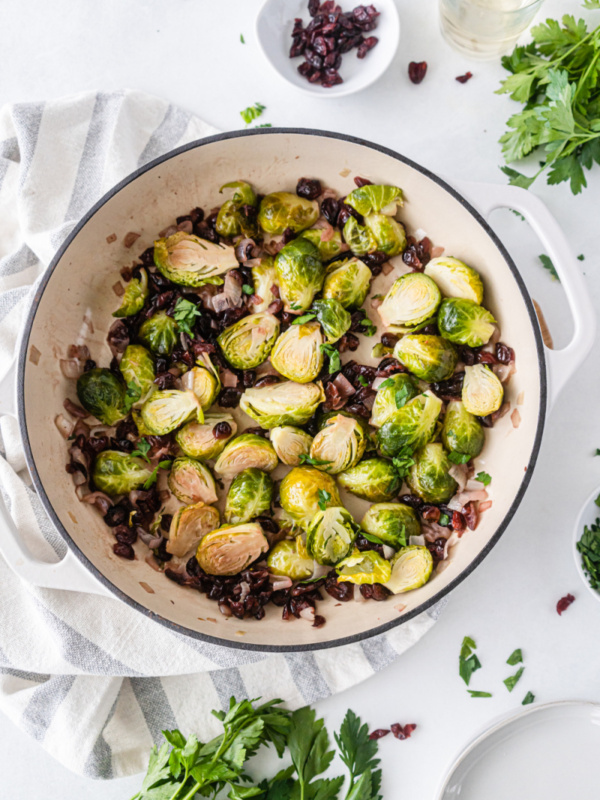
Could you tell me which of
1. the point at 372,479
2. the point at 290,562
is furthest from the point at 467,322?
the point at 290,562

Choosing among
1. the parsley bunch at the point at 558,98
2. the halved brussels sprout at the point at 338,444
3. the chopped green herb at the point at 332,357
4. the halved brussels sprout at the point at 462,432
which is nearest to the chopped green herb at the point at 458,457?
the halved brussels sprout at the point at 462,432

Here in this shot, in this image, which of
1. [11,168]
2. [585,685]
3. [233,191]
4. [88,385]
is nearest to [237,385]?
[88,385]

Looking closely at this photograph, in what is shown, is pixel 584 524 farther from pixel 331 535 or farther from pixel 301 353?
pixel 301 353

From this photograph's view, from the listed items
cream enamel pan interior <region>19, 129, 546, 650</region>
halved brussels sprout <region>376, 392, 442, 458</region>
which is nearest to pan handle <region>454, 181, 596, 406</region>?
cream enamel pan interior <region>19, 129, 546, 650</region>

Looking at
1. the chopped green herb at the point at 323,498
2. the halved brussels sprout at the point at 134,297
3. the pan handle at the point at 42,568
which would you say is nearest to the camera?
the pan handle at the point at 42,568

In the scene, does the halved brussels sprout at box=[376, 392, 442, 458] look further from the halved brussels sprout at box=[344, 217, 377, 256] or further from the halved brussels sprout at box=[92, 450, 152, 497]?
the halved brussels sprout at box=[92, 450, 152, 497]

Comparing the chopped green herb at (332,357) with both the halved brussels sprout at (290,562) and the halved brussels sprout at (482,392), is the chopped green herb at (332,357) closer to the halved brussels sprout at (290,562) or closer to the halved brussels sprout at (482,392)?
the halved brussels sprout at (482,392)
